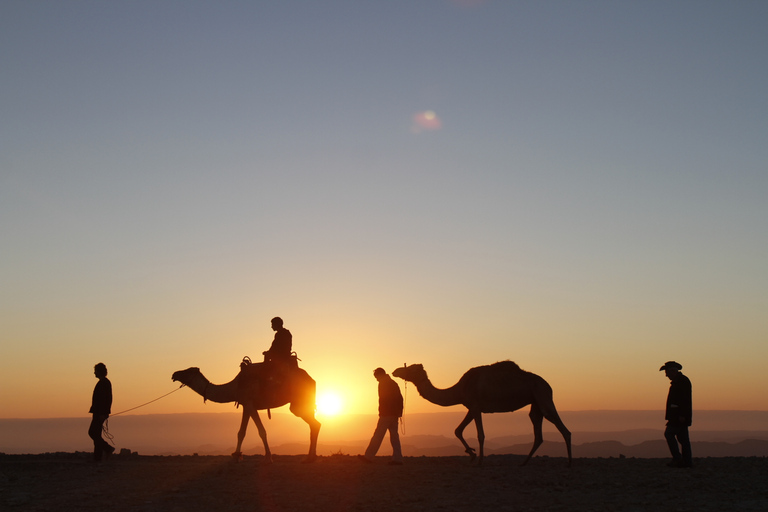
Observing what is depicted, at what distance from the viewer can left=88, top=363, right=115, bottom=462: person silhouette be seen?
1944 centimetres

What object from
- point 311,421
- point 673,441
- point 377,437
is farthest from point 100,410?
point 673,441

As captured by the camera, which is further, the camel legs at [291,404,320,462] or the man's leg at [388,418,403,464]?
the camel legs at [291,404,320,462]

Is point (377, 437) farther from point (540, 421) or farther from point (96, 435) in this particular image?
point (96, 435)

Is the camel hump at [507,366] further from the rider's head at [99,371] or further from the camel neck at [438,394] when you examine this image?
the rider's head at [99,371]

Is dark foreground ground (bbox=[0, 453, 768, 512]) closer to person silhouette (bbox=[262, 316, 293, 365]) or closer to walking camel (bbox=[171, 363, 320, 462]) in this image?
walking camel (bbox=[171, 363, 320, 462])

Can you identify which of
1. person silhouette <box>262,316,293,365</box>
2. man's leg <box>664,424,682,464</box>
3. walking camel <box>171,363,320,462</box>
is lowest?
man's leg <box>664,424,682,464</box>

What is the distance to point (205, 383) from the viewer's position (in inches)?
818

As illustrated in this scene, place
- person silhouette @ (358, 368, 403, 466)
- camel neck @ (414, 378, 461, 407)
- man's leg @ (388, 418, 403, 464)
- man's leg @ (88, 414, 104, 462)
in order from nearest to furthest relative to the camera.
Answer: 1. man's leg @ (388, 418, 403, 464)
2. man's leg @ (88, 414, 104, 462)
3. person silhouette @ (358, 368, 403, 466)
4. camel neck @ (414, 378, 461, 407)

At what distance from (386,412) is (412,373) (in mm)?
2235

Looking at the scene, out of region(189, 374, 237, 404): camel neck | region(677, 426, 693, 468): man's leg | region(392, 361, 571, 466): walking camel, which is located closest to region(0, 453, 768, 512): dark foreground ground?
region(677, 426, 693, 468): man's leg

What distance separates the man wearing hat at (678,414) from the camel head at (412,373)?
6464 mm

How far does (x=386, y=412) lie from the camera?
19.6 m

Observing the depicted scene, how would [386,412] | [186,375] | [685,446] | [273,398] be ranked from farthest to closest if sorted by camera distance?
[186,375] → [386,412] → [273,398] → [685,446]

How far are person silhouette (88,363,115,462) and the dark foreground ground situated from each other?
565 millimetres
